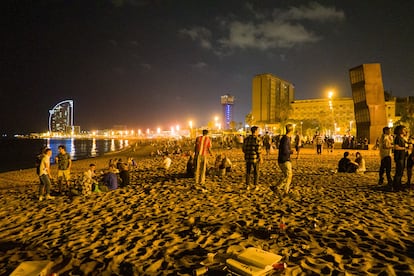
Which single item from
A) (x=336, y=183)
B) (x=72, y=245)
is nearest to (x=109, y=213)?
(x=72, y=245)

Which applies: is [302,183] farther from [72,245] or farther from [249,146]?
[72,245]

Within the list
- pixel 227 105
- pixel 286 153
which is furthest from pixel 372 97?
pixel 227 105

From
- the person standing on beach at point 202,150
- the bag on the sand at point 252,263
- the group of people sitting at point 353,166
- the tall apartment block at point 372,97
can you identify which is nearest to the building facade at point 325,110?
the tall apartment block at point 372,97

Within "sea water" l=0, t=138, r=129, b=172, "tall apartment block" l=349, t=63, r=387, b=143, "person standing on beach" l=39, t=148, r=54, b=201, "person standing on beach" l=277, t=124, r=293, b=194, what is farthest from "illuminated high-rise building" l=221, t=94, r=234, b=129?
"person standing on beach" l=277, t=124, r=293, b=194

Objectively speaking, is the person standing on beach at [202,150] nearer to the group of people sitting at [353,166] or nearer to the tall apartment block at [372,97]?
the group of people sitting at [353,166]

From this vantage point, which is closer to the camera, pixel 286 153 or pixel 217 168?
pixel 286 153

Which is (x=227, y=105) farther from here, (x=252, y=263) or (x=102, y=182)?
(x=252, y=263)

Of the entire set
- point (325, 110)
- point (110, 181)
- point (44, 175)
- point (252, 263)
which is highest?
point (325, 110)

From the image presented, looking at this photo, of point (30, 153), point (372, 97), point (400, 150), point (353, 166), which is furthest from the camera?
point (30, 153)

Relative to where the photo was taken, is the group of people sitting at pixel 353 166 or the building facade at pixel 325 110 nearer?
the group of people sitting at pixel 353 166

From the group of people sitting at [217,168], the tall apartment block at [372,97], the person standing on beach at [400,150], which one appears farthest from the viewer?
the tall apartment block at [372,97]

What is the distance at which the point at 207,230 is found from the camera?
4.83 metres

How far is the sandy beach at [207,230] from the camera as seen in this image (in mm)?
3662

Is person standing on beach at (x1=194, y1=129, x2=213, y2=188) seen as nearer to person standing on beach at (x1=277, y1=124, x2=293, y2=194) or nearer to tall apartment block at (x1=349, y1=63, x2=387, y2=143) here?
person standing on beach at (x1=277, y1=124, x2=293, y2=194)
